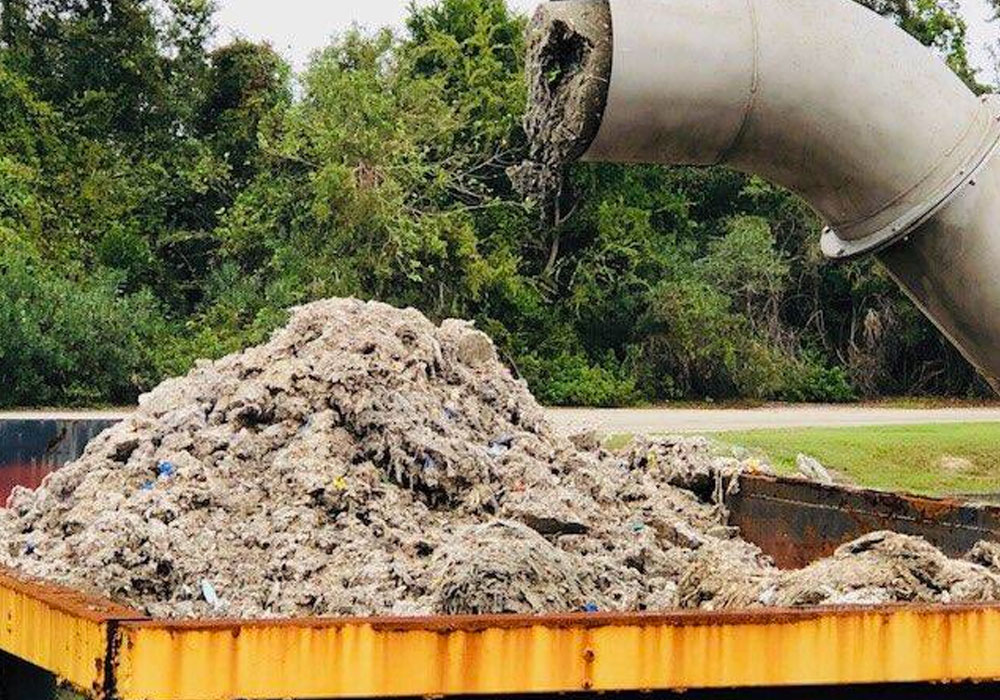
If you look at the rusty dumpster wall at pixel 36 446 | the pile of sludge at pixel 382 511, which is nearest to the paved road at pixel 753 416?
the rusty dumpster wall at pixel 36 446

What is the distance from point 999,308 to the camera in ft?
14.0

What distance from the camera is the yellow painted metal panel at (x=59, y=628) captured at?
8.88 ft

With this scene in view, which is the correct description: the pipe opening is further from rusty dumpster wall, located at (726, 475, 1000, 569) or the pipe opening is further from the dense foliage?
the dense foliage

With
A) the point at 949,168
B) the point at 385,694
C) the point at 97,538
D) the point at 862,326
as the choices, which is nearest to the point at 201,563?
the point at 97,538

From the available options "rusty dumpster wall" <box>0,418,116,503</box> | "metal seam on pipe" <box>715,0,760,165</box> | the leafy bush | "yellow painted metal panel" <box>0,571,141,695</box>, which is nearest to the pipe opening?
"metal seam on pipe" <box>715,0,760,165</box>

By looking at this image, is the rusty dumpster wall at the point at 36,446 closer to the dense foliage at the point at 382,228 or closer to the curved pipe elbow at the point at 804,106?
the curved pipe elbow at the point at 804,106

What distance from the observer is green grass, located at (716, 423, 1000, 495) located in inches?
680

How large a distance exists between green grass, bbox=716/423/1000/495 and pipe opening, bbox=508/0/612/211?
12066mm

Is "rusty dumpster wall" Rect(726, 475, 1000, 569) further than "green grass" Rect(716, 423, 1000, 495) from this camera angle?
No

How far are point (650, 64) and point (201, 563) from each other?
1.75 m

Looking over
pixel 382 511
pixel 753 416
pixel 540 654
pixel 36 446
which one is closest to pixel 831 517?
pixel 382 511

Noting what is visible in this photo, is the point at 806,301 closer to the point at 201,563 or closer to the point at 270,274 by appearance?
the point at 270,274

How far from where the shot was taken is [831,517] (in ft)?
17.8

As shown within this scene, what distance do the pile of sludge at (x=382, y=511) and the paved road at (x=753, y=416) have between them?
1439 centimetres
